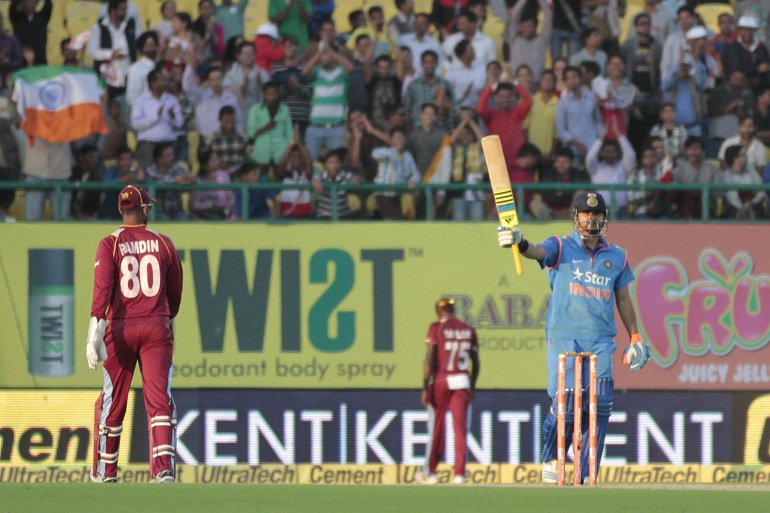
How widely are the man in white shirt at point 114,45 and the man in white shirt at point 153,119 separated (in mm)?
637

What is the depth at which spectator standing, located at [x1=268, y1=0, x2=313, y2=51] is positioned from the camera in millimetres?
17095

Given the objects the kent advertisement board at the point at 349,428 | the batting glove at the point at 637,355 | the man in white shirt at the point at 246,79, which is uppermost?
the man in white shirt at the point at 246,79

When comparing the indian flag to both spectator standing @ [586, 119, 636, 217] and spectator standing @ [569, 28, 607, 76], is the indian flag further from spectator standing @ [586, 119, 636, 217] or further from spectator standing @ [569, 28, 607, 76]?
spectator standing @ [569, 28, 607, 76]

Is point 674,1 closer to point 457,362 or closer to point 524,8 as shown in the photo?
point 524,8

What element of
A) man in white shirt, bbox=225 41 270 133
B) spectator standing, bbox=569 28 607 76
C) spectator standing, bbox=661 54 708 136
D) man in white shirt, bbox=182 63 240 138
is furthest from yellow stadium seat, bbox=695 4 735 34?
man in white shirt, bbox=182 63 240 138

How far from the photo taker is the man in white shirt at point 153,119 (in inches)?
616

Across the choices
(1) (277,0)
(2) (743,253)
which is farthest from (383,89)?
(2) (743,253)

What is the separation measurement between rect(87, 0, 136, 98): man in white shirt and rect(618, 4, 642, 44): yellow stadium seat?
5.46 metres

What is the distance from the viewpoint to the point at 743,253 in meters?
15.4

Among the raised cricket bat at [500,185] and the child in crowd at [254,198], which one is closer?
the raised cricket bat at [500,185]

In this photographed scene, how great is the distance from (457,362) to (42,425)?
4206 mm

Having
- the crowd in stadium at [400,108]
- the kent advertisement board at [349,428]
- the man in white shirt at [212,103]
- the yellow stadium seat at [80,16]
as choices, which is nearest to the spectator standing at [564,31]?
the crowd in stadium at [400,108]

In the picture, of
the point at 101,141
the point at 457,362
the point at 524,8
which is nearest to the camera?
the point at 457,362

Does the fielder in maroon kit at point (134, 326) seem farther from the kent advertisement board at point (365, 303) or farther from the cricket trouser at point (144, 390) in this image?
the kent advertisement board at point (365, 303)
